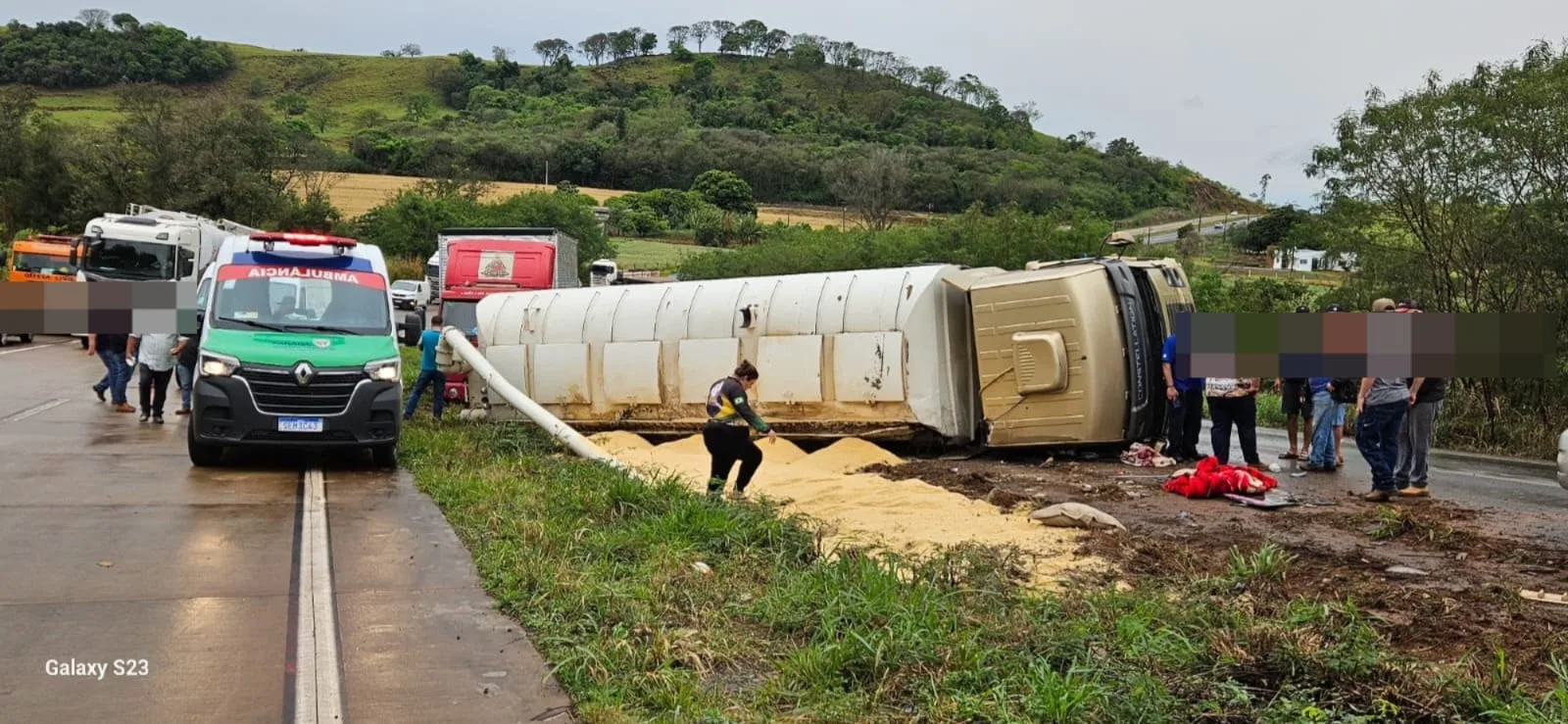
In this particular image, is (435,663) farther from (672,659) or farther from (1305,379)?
(1305,379)

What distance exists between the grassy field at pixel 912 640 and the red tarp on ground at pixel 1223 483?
273 centimetres

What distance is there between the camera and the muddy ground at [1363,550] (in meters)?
5.98

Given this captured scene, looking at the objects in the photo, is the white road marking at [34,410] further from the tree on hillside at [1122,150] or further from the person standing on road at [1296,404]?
the tree on hillside at [1122,150]

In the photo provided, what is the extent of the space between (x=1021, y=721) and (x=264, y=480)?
885 centimetres

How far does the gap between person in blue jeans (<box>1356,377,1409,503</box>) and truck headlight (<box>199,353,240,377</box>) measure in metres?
10.3

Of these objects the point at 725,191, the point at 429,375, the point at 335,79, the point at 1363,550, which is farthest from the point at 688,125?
the point at 1363,550

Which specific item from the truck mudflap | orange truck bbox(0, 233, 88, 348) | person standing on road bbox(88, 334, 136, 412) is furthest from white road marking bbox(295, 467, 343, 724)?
orange truck bbox(0, 233, 88, 348)

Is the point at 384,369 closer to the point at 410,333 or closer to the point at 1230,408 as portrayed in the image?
the point at 410,333

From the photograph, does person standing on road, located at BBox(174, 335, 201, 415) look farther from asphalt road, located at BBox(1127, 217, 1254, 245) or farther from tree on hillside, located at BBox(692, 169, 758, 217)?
tree on hillside, located at BBox(692, 169, 758, 217)

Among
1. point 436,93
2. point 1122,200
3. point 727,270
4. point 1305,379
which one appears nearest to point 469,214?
point 727,270

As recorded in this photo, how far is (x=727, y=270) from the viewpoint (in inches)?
1590

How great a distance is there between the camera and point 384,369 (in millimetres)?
12062

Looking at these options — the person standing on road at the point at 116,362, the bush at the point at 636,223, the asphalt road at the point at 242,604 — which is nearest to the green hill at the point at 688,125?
the bush at the point at 636,223

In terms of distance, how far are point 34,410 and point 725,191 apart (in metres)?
64.3
